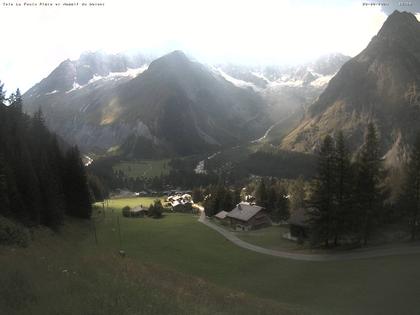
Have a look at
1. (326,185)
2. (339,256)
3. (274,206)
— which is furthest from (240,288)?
(274,206)

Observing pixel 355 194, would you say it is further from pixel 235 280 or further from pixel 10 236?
pixel 10 236

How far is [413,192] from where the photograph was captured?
5169 cm

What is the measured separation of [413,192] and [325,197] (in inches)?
428

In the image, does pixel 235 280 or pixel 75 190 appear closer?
pixel 235 280

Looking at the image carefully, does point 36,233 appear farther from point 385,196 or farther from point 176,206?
point 176,206

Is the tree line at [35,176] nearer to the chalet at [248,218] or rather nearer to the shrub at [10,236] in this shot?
the shrub at [10,236]

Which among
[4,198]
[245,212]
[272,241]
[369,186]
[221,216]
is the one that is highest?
[4,198]

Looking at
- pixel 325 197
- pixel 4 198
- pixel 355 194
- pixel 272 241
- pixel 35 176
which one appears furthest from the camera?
pixel 272 241

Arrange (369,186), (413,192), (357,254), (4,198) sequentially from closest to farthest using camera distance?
1. (357,254)
2. (413,192)
3. (369,186)
4. (4,198)

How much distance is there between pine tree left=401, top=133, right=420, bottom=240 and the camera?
51.3 m

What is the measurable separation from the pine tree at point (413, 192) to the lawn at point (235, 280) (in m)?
10.6

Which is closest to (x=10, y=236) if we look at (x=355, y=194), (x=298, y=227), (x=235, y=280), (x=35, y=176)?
(x=235, y=280)

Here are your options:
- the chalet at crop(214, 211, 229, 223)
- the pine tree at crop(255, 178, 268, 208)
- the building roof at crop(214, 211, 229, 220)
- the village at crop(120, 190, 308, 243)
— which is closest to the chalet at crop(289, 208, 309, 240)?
the village at crop(120, 190, 308, 243)

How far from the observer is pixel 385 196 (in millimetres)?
54281
